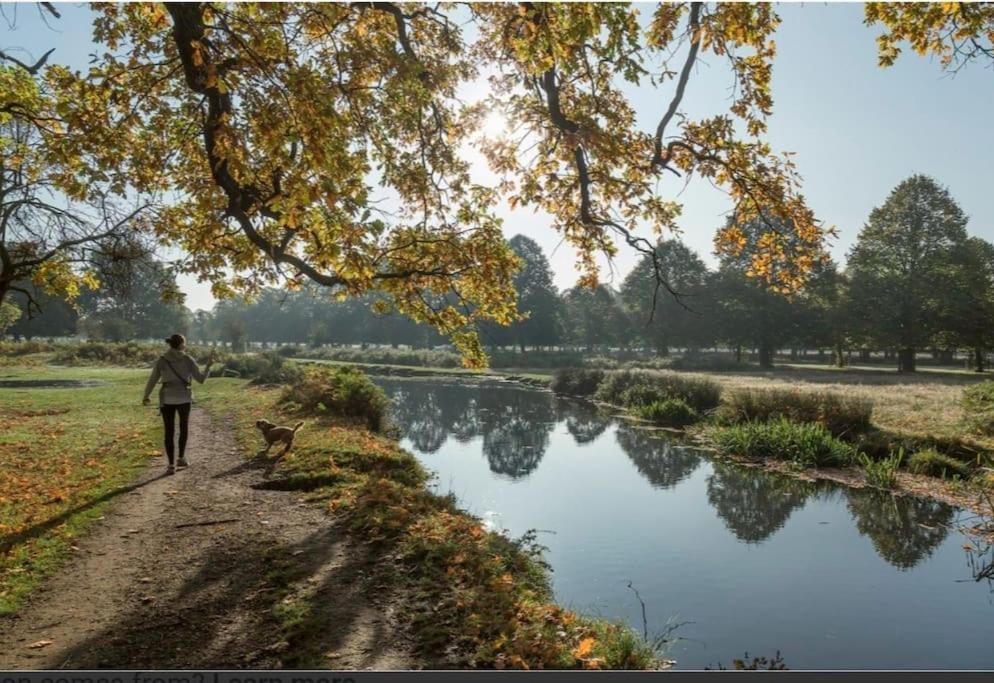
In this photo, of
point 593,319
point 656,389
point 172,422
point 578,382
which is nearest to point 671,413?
point 656,389

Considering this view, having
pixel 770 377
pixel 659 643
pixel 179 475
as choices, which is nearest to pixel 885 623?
pixel 659 643

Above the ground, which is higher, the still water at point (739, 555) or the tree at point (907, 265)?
A: the tree at point (907, 265)

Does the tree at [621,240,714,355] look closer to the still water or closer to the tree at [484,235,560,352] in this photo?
the tree at [484,235,560,352]

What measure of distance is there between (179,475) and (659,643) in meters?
8.07

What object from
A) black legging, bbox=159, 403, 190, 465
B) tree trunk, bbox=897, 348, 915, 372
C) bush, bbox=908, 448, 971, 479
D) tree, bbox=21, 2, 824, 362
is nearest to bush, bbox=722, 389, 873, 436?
→ bush, bbox=908, 448, 971, 479

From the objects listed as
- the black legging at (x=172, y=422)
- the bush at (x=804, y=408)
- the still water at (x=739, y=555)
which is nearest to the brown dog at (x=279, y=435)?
the black legging at (x=172, y=422)

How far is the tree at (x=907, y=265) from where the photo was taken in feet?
131

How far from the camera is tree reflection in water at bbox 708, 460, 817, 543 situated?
34.2ft

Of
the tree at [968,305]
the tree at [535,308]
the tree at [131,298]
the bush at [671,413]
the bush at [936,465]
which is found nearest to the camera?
the tree at [131,298]

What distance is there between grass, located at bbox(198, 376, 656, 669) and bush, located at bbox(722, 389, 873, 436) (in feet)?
39.2

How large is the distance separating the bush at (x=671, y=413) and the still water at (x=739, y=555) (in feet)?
15.5

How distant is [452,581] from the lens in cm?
574

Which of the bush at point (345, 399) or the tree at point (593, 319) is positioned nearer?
the bush at point (345, 399)

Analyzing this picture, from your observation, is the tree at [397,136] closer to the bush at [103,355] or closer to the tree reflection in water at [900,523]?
the tree reflection in water at [900,523]
